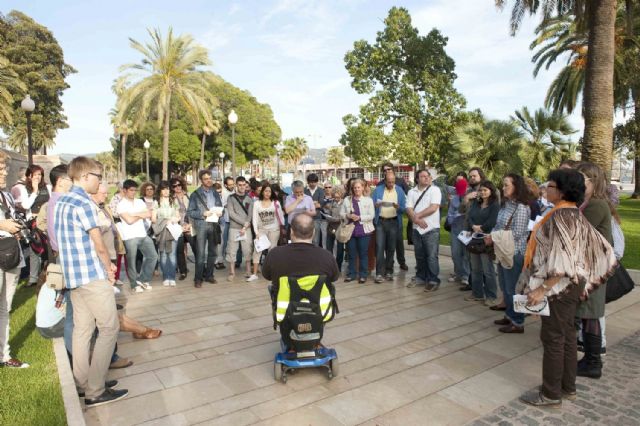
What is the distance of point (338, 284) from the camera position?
24.4 ft

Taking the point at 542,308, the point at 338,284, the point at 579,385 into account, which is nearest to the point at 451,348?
the point at 579,385

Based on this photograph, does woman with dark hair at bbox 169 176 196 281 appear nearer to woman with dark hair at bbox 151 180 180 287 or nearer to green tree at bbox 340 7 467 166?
woman with dark hair at bbox 151 180 180 287

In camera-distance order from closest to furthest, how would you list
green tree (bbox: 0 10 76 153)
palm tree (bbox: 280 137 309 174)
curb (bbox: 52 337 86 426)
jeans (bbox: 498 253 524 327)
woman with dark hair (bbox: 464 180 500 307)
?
1. curb (bbox: 52 337 86 426)
2. jeans (bbox: 498 253 524 327)
3. woman with dark hair (bbox: 464 180 500 307)
4. green tree (bbox: 0 10 76 153)
5. palm tree (bbox: 280 137 309 174)

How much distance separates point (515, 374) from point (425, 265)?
10.6 feet

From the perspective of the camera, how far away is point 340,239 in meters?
7.36

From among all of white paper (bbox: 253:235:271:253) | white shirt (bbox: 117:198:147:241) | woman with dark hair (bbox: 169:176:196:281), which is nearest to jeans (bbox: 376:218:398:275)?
white paper (bbox: 253:235:271:253)

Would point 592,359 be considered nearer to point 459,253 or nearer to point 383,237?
point 459,253

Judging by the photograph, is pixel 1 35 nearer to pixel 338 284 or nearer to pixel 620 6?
pixel 338 284

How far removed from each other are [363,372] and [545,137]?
1910cm

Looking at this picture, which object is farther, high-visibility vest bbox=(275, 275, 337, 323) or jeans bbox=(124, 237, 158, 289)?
jeans bbox=(124, 237, 158, 289)

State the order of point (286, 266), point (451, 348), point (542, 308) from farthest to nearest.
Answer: point (451, 348) → point (286, 266) → point (542, 308)

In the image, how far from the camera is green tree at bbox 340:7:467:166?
2258cm

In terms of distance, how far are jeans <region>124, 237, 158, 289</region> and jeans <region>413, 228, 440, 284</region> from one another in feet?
15.1

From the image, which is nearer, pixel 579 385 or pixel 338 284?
pixel 579 385
